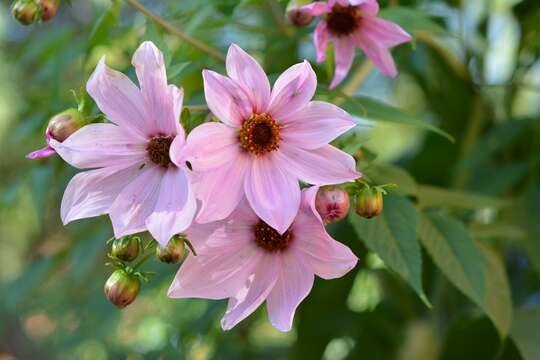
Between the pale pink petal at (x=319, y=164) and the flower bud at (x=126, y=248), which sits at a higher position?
the pale pink petal at (x=319, y=164)

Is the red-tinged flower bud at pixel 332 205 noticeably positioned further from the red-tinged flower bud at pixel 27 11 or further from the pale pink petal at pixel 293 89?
the red-tinged flower bud at pixel 27 11

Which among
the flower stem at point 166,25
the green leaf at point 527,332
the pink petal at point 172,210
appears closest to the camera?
the pink petal at point 172,210

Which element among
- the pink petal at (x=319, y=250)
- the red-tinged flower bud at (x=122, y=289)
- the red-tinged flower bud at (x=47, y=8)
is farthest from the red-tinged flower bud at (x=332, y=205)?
the red-tinged flower bud at (x=47, y=8)

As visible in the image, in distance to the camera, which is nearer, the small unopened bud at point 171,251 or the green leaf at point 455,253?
the small unopened bud at point 171,251

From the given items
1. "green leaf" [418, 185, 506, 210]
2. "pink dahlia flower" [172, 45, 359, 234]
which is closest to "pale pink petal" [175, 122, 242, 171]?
"pink dahlia flower" [172, 45, 359, 234]

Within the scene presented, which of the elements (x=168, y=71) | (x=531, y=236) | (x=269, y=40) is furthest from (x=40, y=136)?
(x=531, y=236)

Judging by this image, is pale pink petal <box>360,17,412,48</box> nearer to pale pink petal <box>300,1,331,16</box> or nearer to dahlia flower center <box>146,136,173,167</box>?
pale pink petal <box>300,1,331,16</box>

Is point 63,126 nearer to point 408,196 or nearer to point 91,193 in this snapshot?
point 91,193

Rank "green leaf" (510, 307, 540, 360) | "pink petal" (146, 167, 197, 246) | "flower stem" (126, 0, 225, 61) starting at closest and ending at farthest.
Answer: "pink petal" (146, 167, 197, 246)
"flower stem" (126, 0, 225, 61)
"green leaf" (510, 307, 540, 360)
